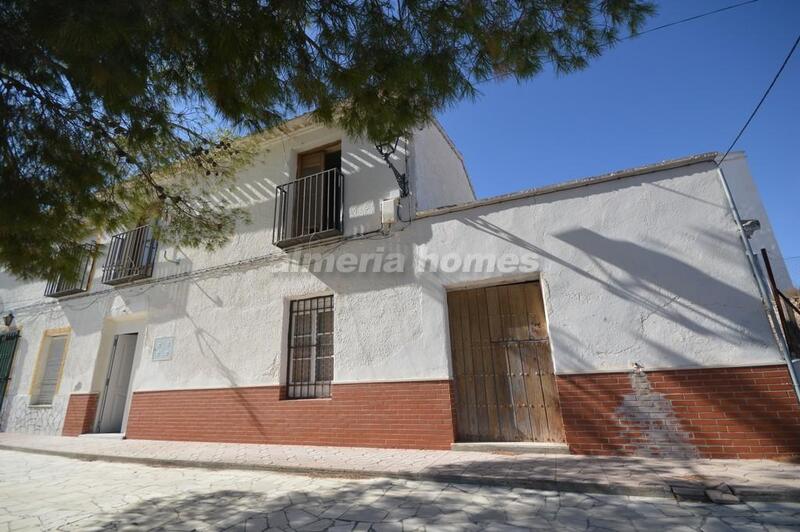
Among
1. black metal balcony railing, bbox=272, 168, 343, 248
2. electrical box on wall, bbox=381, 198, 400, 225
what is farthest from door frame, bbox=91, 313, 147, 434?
electrical box on wall, bbox=381, 198, 400, 225

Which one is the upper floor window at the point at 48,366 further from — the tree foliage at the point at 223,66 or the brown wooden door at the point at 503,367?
the brown wooden door at the point at 503,367

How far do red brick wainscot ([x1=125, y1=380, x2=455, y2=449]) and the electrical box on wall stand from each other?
2385 mm

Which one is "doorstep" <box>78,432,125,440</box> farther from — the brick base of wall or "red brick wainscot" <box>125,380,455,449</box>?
"red brick wainscot" <box>125,380,455,449</box>

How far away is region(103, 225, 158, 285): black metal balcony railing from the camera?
7926 millimetres

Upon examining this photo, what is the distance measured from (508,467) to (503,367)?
4.69 ft

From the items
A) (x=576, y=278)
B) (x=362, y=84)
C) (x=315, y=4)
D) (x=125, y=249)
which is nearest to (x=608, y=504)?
(x=576, y=278)

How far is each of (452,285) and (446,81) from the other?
2770 millimetres

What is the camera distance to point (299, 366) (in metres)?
6.09

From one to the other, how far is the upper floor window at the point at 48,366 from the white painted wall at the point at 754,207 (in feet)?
44.7

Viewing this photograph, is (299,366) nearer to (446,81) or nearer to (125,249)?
(446,81)

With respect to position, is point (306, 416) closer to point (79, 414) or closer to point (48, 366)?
point (79, 414)

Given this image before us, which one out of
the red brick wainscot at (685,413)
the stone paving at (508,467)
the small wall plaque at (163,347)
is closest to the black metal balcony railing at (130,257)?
the small wall plaque at (163,347)

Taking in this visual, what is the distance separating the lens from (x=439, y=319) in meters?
5.14

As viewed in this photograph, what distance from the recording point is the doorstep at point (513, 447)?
14.1 ft
